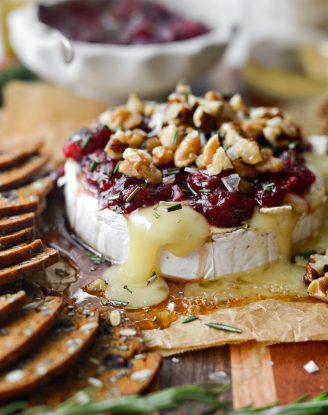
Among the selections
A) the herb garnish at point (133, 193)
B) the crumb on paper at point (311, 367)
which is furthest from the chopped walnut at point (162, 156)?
the crumb on paper at point (311, 367)

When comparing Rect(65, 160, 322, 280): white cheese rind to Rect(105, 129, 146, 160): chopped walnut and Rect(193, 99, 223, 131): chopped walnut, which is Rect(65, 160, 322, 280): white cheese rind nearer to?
Rect(105, 129, 146, 160): chopped walnut

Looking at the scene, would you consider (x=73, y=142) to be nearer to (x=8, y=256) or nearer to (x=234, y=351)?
(x=8, y=256)

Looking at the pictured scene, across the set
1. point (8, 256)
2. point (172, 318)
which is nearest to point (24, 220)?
point (8, 256)

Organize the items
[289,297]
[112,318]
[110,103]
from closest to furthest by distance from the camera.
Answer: [112,318] < [289,297] < [110,103]

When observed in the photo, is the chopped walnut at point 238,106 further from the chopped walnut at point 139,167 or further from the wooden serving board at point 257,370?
the wooden serving board at point 257,370

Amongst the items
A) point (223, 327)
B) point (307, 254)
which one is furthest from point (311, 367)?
point (307, 254)

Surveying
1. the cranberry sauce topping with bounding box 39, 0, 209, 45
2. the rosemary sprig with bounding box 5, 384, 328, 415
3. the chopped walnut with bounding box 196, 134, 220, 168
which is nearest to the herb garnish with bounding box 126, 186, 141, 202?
the chopped walnut with bounding box 196, 134, 220, 168
